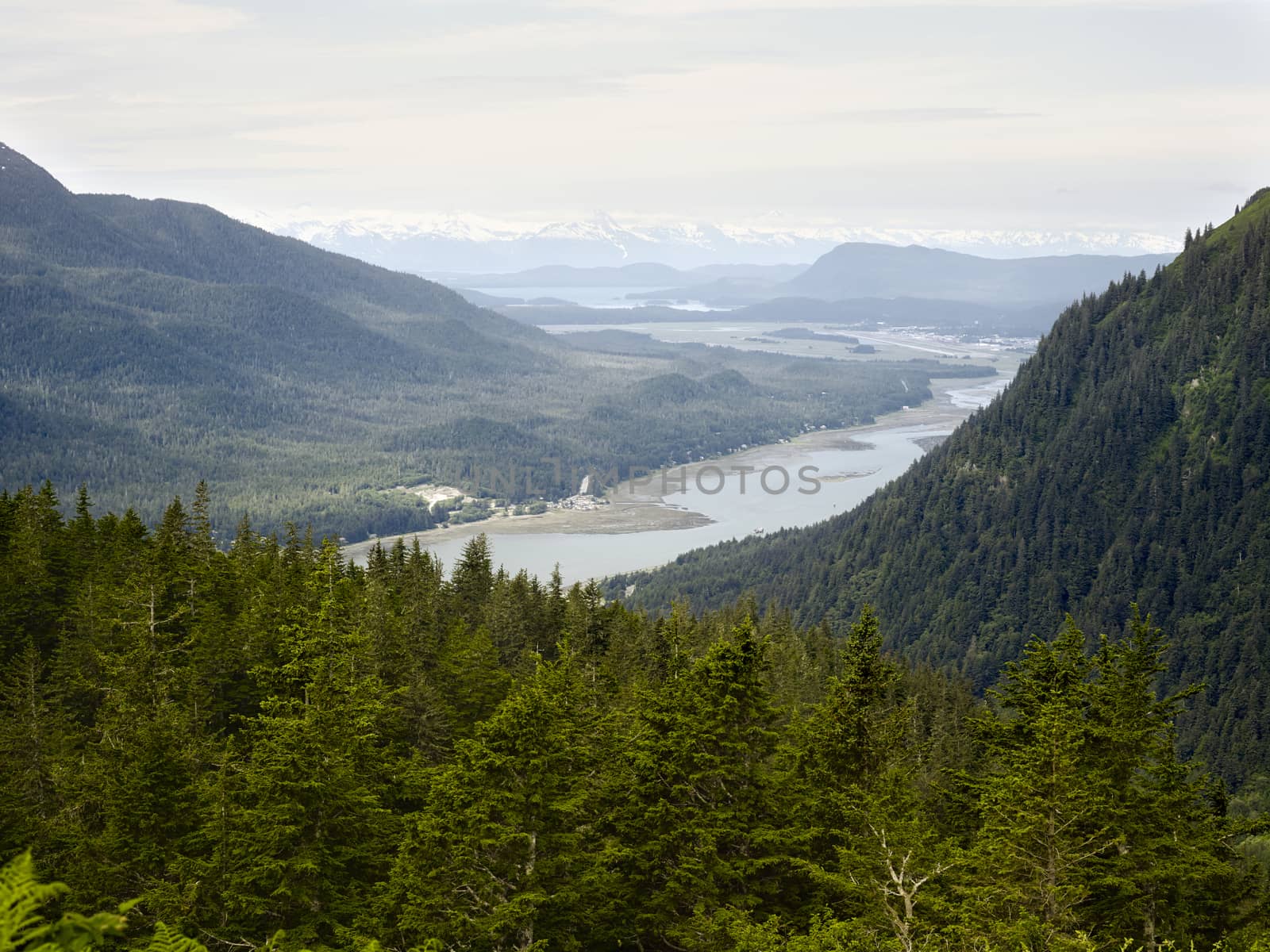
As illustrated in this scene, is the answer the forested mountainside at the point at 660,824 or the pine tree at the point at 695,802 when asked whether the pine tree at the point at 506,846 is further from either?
the pine tree at the point at 695,802

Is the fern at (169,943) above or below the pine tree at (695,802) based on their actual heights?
above

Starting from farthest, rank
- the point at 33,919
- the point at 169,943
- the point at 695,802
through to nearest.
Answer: the point at 695,802
the point at 169,943
the point at 33,919

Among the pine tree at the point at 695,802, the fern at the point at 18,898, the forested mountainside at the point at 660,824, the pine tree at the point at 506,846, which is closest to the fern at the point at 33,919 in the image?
the fern at the point at 18,898

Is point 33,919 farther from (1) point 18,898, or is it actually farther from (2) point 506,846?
(2) point 506,846

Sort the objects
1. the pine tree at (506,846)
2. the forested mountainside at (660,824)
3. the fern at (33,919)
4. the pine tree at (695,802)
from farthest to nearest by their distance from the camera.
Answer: the pine tree at (695,802), the forested mountainside at (660,824), the pine tree at (506,846), the fern at (33,919)

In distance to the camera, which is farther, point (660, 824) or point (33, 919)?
point (660, 824)

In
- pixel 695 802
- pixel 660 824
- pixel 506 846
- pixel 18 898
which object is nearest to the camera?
pixel 18 898

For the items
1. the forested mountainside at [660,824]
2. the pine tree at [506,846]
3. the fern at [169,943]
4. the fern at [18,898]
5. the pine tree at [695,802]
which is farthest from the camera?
the pine tree at [695,802]

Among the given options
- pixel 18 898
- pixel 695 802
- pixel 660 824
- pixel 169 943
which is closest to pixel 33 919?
pixel 18 898

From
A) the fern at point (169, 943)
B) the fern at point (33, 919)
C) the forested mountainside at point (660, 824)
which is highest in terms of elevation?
the fern at point (33, 919)

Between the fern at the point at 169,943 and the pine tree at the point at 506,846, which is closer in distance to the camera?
the fern at the point at 169,943

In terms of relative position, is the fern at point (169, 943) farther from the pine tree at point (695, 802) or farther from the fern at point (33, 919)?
the pine tree at point (695, 802)
